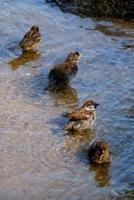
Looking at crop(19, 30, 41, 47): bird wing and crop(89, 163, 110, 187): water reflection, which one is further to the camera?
crop(19, 30, 41, 47): bird wing

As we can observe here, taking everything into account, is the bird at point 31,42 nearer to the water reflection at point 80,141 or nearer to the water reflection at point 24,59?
the water reflection at point 24,59

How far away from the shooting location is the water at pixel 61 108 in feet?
24.5

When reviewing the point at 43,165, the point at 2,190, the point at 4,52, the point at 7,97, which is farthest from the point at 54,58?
the point at 2,190

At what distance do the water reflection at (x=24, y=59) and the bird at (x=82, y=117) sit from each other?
2.66 m

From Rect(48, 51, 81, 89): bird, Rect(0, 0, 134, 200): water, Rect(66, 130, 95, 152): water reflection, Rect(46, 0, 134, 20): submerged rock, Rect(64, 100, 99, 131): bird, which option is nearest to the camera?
Rect(0, 0, 134, 200): water

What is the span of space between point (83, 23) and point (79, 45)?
1.72m

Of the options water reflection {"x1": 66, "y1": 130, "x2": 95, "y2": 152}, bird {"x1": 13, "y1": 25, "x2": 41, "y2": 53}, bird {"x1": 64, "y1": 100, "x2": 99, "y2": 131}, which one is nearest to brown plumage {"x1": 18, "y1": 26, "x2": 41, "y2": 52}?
bird {"x1": 13, "y1": 25, "x2": 41, "y2": 53}

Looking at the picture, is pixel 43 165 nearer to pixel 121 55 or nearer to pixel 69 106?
pixel 69 106

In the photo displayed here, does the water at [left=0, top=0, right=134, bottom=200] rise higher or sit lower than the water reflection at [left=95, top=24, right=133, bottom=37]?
Result: lower

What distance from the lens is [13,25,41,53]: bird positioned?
12.2 m

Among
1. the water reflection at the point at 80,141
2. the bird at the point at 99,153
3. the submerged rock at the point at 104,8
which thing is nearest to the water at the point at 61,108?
the water reflection at the point at 80,141

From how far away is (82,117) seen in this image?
29.3ft

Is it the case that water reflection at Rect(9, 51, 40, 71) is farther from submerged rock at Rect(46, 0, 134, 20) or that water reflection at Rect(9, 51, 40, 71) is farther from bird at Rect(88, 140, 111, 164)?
bird at Rect(88, 140, 111, 164)

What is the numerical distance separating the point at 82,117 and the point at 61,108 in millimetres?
946
